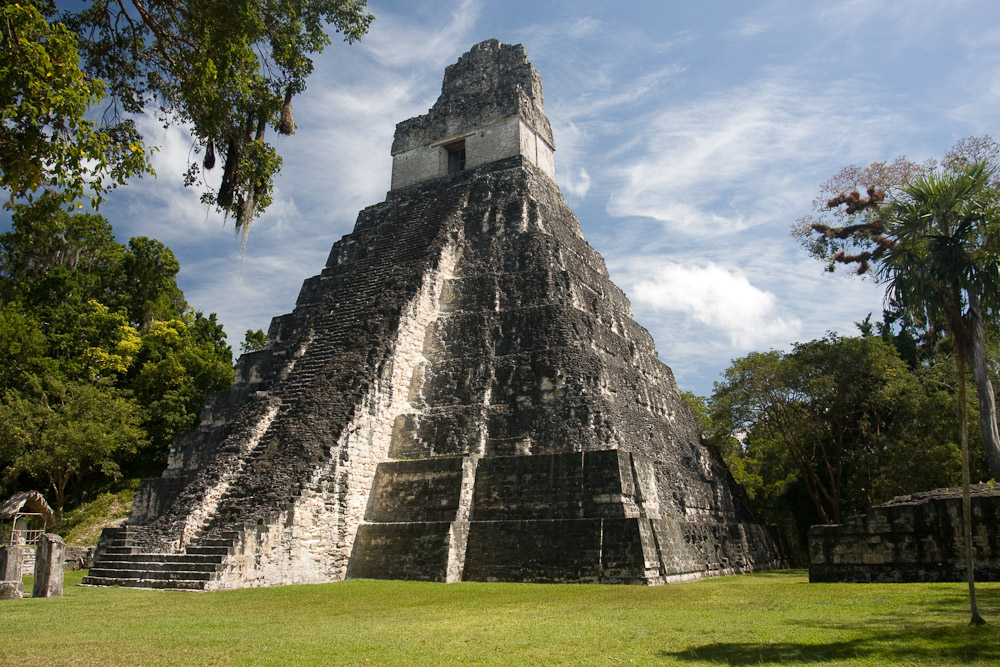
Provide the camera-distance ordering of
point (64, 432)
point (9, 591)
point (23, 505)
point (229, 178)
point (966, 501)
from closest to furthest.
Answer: point (966, 501) < point (229, 178) < point (9, 591) < point (23, 505) < point (64, 432)

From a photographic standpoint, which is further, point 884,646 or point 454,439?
point 454,439

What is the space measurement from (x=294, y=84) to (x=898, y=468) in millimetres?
18115

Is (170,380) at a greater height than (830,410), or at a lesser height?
greater

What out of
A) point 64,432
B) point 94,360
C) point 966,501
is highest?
point 94,360

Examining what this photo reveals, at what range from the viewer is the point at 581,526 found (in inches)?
436

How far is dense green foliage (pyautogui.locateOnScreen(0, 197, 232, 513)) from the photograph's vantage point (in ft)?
77.2

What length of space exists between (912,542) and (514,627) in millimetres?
6231

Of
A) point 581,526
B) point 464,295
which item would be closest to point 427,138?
point 464,295

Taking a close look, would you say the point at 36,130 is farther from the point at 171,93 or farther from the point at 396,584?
the point at 396,584

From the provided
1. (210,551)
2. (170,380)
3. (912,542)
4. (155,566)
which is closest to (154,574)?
(155,566)

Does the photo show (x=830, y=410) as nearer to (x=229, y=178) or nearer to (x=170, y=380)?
(x=229, y=178)

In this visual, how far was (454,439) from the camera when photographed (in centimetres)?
1312

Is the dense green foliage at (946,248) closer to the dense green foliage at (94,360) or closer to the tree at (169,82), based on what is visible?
the tree at (169,82)

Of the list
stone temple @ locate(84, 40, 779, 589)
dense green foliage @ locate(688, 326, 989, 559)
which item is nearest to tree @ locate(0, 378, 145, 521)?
stone temple @ locate(84, 40, 779, 589)
